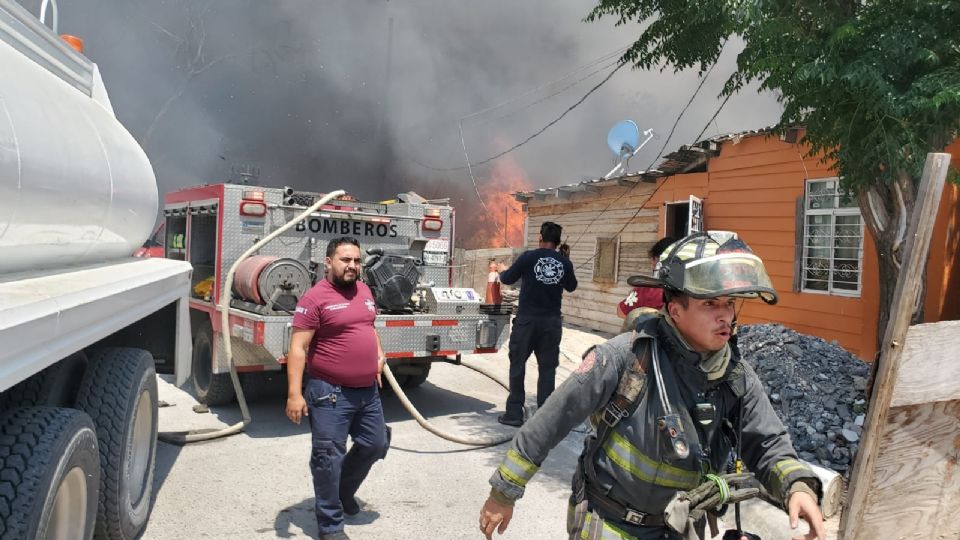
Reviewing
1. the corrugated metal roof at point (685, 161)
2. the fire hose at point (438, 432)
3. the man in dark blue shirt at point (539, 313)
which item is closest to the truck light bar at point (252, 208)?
the fire hose at point (438, 432)

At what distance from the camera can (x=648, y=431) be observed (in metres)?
1.86

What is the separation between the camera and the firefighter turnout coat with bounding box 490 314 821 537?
1.85m

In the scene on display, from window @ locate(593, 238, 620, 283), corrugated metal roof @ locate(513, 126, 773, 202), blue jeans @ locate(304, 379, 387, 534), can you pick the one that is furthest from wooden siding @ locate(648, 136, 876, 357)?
blue jeans @ locate(304, 379, 387, 534)

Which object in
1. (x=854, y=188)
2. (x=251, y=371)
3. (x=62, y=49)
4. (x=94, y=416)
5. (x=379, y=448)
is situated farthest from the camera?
(x=251, y=371)

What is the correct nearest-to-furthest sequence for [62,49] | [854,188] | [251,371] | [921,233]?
1. [921,233]
2. [62,49]
3. [854,188]
4. [251,371]

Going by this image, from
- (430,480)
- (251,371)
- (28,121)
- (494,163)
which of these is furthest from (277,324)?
(494,163)

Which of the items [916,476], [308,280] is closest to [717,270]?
[916,476]

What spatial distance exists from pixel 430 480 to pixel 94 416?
2294 millimetres

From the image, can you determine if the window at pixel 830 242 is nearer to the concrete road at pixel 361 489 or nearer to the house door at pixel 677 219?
the house door at pixel 677 219

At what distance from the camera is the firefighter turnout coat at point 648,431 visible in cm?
185

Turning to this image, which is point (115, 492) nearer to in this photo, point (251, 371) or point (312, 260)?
point (251, 371)

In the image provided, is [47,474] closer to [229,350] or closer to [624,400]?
[624,400]

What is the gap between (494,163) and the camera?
3162cm

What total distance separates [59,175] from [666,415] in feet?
7.32
